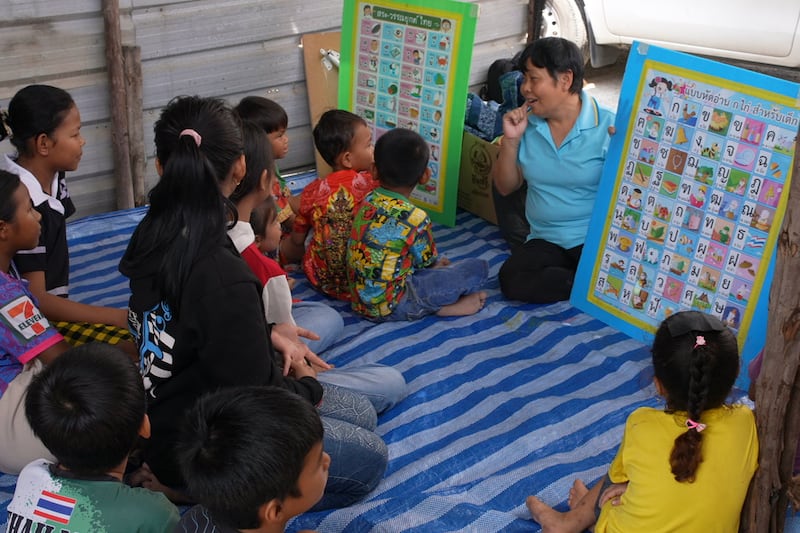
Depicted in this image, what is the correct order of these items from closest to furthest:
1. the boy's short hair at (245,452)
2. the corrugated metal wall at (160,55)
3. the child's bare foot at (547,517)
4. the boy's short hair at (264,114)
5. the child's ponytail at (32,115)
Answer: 1. the boy's short hair at (245,452)
2. the child's bare foot at (547,517)
3. the child's ponytail at (32,115)
4. the boy's short hair at (264,114)
5. the corrugated metal wall at (160,55)

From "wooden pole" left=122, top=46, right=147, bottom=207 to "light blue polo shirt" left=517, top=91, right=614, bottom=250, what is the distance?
2.11 meters

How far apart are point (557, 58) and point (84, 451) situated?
256cm

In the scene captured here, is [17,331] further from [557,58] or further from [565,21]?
[565,21]

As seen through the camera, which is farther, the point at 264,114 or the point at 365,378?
the point at 264,114

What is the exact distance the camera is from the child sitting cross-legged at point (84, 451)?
1864 millimetres

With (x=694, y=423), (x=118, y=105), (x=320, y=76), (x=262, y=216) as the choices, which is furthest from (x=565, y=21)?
(x=694, y=423)

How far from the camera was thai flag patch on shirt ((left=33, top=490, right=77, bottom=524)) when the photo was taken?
1.85 meters

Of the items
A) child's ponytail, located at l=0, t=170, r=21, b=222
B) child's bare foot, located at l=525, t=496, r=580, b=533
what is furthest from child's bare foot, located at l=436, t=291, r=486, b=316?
child's ponytail, located at l=0, t=170, r=21, b=222

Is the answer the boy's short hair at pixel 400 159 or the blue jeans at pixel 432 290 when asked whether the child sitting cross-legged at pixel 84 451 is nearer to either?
the boy's short hair at pixel 400 159

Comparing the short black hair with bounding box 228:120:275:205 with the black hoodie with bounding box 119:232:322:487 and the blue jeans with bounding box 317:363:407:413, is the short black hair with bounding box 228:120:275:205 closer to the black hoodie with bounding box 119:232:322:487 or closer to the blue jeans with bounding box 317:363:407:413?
the black hoodie with bounding box 119:232:322:487

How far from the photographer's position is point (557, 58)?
3.69m

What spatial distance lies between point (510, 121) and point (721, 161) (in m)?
0.99

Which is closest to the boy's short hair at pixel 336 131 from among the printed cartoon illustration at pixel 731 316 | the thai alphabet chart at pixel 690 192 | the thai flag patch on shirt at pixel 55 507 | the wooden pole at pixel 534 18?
the thai alphabet chart at pixel 690 192

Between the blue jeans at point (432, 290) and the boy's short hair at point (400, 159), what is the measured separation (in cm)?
42
